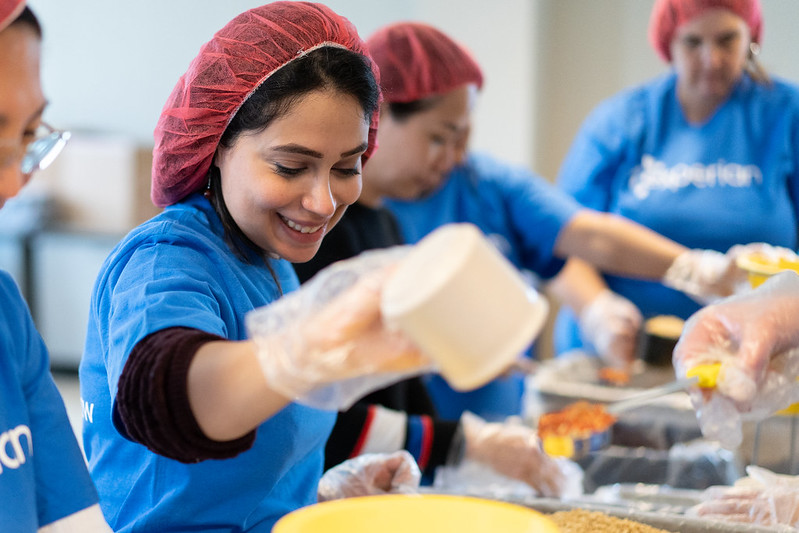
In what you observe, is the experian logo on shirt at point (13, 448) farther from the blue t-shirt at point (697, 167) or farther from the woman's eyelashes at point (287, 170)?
the blue t-shirt at point (697, 167)

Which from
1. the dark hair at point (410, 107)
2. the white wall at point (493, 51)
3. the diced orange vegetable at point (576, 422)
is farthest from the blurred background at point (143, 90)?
the diced orange vegetable at point (576, 422)

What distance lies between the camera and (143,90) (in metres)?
4.55

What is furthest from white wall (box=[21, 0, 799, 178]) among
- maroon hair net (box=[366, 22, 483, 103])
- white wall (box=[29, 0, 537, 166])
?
maroon hair net (box=[366, 22, 483, 103])

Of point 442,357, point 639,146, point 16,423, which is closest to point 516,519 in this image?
point 442,357

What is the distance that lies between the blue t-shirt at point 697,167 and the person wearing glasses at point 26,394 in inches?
66.0

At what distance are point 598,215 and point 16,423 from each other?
1.71m

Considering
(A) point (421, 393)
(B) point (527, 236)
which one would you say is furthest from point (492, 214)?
(A) point (421, 393)

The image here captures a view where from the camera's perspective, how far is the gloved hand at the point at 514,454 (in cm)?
151

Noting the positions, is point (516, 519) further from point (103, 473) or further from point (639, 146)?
point (639, 146)

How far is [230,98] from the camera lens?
0.98 m

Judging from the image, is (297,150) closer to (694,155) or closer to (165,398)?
(165,398)

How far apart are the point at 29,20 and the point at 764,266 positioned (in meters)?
1.17

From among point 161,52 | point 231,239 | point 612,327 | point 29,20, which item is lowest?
point 612,327

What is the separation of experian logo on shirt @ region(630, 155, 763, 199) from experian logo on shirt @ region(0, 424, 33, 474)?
6.40 feet
